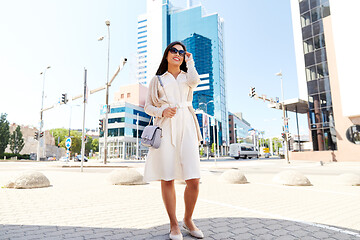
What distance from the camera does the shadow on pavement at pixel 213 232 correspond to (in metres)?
2.72

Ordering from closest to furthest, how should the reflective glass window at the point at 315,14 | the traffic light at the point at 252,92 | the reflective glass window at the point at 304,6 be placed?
the traffic light at the point at 252,92 < the reflective glass window at the point at 315,14 < the reflective glass window at the point at 304,6

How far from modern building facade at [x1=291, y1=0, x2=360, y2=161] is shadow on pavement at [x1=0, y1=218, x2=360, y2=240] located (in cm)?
2771

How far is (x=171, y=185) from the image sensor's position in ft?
9.10

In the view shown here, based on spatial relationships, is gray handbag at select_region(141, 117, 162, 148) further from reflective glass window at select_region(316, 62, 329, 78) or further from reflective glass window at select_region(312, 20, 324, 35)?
reflective glass window at select_region(312, 20, 324, 35)

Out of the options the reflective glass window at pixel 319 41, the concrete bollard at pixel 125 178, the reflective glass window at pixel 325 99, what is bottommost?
the concrete bollard at pixel 125 178

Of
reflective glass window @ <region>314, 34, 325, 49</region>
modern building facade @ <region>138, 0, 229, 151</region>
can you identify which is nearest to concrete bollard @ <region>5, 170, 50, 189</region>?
reflective glass window @ <region>314, 34, 325, 49</region>

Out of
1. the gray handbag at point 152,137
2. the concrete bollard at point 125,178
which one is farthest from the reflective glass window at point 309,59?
the gray handbag at point 152,137

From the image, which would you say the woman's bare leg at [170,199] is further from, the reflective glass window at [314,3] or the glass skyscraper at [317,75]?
the reflective glass window at [314,3]

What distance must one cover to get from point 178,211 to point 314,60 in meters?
33.0

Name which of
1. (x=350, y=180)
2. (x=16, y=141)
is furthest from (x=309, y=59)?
(x=16, y=141)

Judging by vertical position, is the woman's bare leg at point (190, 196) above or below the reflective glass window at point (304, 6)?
below

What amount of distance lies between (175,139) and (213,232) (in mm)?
1216

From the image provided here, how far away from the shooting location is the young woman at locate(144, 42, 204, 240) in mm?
2703

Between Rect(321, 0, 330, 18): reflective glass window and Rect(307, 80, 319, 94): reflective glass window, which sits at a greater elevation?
Rect(321, 0, 330, 18): reflective glass window
